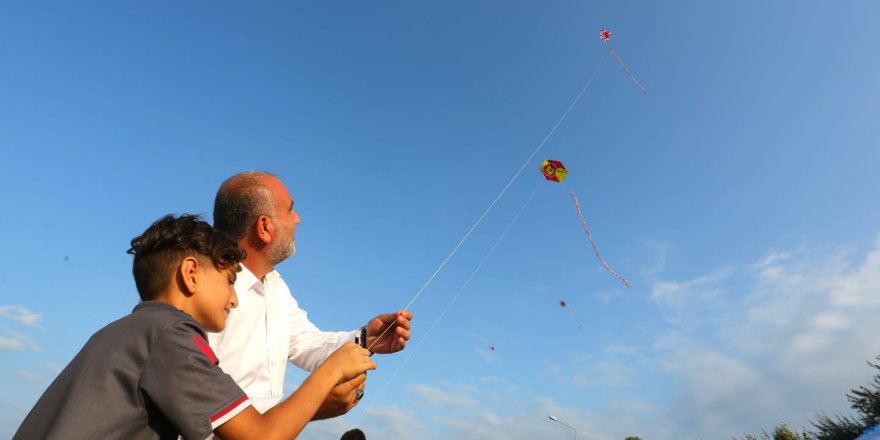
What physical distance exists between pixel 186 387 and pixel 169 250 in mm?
678

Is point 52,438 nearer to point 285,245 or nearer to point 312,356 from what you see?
point 285,245

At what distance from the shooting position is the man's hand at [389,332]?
3.39 meters

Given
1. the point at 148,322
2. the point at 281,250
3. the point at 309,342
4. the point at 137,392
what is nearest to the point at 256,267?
the point at 281,250

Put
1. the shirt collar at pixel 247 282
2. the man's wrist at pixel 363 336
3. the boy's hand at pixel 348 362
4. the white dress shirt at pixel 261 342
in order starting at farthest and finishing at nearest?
the man's wrist at pixel 363 336 → the shirt collar at pixel 247 282 → the white dress shirt at pixel 261 342 → the boy's hand at pixel 348 362

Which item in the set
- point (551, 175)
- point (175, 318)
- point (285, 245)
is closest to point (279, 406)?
point (175, 318)

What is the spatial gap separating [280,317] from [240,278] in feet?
1.19

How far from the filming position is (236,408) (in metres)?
1.74

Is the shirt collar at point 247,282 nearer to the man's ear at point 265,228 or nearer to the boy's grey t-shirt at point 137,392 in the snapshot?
the man's ear at point 265,228

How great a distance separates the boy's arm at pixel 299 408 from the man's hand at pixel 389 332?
1.18 m

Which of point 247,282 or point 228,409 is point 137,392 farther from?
point 247,282

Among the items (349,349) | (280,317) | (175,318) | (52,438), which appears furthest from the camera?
(280,317)

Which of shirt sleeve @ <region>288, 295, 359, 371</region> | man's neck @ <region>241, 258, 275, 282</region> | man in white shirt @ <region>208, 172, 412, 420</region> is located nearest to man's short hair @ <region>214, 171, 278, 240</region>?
man in white shirt @ <region>208, 172, 412, 420</region>

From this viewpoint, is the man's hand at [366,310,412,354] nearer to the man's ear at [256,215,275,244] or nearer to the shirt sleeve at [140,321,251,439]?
the man's ear at [256,215,275,244]

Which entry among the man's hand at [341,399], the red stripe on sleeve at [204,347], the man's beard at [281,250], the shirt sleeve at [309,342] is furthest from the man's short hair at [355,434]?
the red stripe on sleeve at [204,347]
